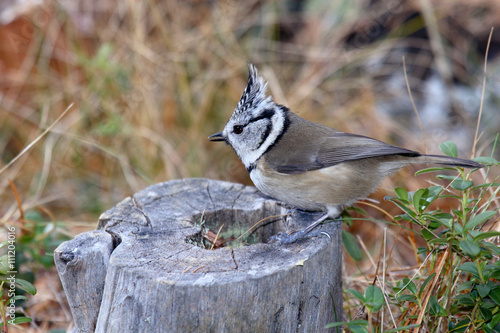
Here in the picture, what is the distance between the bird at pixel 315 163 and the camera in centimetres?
315

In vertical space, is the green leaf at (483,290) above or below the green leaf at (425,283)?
below

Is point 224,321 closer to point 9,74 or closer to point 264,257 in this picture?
point 264,257

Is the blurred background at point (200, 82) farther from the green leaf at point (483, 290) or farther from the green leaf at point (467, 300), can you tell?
the green leaf at point (483, 290)

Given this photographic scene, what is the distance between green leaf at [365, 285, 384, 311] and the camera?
7.19ft

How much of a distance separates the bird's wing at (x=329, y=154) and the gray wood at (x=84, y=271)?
1.21 m

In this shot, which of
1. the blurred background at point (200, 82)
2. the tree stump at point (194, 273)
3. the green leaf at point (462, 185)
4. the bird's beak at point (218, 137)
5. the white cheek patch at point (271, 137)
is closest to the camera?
the tree stump at point (194, 273)

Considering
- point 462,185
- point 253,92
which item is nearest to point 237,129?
point 253,92

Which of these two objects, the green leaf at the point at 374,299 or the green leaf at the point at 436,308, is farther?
the green leaf at the point at 436,308

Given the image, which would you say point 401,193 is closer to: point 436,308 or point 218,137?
point 436,308

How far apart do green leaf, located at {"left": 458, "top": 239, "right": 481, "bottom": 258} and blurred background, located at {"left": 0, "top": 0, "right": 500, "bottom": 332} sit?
7.36ft

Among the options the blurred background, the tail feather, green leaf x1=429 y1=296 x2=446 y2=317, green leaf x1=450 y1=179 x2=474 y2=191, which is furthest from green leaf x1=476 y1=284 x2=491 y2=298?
the blurred background

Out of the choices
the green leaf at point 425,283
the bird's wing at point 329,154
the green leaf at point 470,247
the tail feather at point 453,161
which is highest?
the bird's wing at point 329,154

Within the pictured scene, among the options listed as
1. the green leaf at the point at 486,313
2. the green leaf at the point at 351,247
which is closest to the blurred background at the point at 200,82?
the green leaf at the point at 351,247

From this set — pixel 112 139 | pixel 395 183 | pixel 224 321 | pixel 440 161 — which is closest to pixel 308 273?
pixel 224 321
